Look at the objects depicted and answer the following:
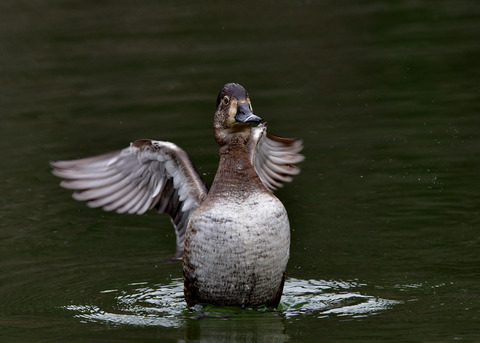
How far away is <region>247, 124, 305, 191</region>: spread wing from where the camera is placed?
954 cm

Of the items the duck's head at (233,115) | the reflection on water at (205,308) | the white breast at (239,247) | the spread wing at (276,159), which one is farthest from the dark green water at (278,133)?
the duck's head at (233,115)

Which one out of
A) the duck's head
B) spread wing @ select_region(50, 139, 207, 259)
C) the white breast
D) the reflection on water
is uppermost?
the duck's head

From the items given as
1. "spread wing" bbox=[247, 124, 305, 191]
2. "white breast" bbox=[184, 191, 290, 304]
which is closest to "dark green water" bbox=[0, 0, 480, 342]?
"white breast" bbox=[184, 191, 290, 304]

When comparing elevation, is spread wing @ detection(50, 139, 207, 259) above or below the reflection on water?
above

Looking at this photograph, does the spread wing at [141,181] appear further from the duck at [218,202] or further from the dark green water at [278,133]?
the dark green water at [278,133]

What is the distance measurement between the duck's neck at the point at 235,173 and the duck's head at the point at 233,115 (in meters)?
0.07

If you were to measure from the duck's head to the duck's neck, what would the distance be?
0.07 m

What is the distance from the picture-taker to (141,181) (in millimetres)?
8812

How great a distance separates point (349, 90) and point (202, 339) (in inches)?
286

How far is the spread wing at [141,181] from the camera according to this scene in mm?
8484

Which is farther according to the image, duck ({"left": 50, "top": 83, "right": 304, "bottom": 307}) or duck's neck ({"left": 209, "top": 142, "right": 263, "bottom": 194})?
duck's neck ({"left": 209, "top": 142, "right": 263, "bottom": 194})

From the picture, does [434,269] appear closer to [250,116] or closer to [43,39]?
[250,116]

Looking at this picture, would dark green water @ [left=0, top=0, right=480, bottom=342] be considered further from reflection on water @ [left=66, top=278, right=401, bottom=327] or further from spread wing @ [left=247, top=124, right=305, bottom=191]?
spread wing @ [left=247, top=124, right=305, bottom=191]

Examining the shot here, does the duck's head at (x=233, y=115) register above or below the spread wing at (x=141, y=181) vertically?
above
